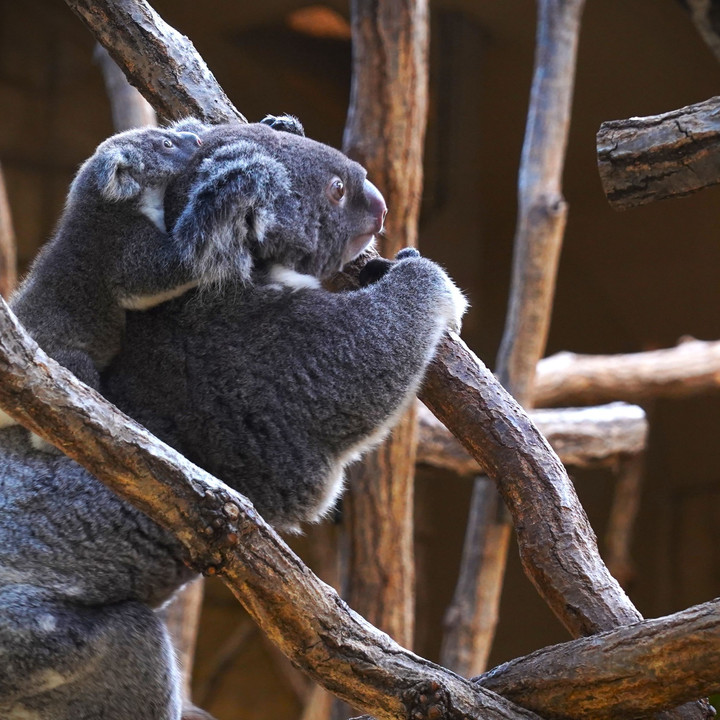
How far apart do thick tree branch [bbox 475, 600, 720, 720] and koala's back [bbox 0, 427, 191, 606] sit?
2.54 ft

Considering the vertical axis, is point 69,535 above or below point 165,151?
below

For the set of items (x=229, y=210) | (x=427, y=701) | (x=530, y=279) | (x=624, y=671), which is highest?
(x=530, y=279)

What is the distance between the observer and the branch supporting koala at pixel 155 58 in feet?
7.82

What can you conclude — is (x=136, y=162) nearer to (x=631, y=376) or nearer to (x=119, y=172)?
(x=119, y=172)

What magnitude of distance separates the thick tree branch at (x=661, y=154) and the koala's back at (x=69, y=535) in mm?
1179

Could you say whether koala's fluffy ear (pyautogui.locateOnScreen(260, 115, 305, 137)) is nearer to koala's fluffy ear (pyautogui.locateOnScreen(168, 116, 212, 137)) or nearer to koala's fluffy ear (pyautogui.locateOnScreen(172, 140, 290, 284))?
koala's fluffy ear (pyautogui.locateOnScreen(168, 116, 212, 137))

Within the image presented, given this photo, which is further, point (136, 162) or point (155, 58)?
point (155, 58)

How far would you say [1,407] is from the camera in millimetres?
1446

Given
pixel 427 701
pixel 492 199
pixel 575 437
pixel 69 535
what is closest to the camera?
pixel 427 701

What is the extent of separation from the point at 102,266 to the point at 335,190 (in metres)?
0.62

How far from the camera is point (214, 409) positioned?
2.12 metres

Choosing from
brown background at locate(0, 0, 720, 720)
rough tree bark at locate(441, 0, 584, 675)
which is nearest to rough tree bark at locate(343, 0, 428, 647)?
rough tree bark at locate(441, 0, 584, 675)

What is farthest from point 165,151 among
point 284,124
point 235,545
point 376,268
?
point 235,545

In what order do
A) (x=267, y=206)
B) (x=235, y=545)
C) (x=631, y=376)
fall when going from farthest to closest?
(x=631, y=376)
(x=267, y=206)
(x=235, y=545)
